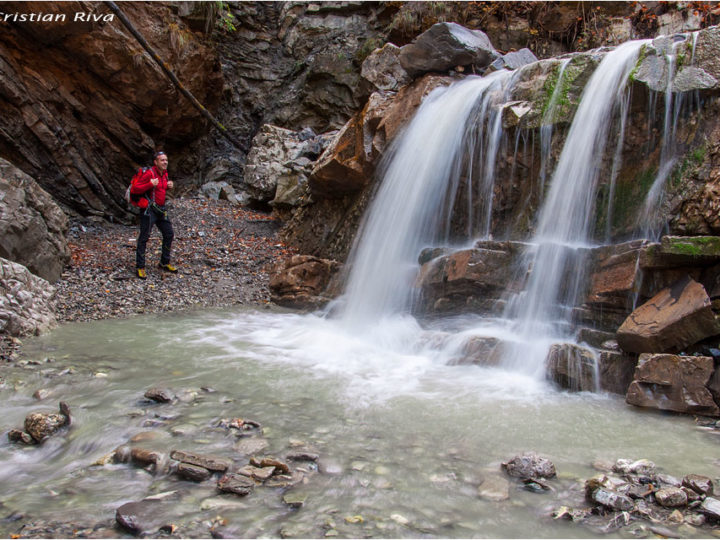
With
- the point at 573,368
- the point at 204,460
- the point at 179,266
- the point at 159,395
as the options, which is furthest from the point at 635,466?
the point at 179,266

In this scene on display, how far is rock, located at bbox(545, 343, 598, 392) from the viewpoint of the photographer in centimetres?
431

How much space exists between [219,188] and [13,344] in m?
9.98

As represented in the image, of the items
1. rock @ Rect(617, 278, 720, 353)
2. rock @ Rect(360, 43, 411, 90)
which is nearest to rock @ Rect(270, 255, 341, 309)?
rock @ Rect(360, 43, 411, 90)

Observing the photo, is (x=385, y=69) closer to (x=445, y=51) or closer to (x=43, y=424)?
(x=445, y=51)

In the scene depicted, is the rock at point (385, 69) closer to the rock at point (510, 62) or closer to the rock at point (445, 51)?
the rock at point (445, 51)

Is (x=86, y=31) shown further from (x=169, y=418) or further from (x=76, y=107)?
(x=169, y=418)

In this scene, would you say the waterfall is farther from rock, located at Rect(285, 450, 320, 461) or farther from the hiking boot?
rock, located at Rect(285, 450, 320, 461)

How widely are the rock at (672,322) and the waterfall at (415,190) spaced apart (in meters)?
3.16

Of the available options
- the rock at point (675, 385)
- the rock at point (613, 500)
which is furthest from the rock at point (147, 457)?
the rock at point (675, 385)

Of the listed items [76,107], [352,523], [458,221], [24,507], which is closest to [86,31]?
[76,107]

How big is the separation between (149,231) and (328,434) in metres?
6.69

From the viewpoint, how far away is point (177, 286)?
334 inches

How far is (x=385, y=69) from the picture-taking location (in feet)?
33.6

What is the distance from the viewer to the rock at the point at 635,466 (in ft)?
8.98
